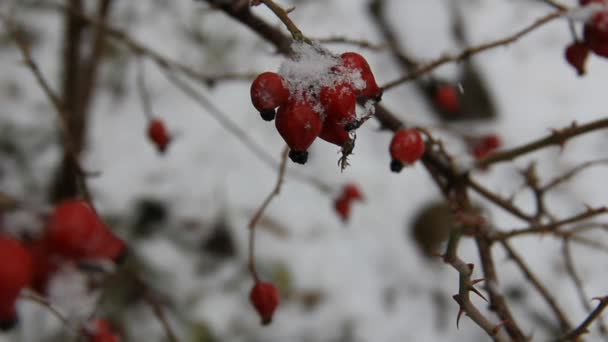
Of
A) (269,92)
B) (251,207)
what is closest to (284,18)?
(269,92)

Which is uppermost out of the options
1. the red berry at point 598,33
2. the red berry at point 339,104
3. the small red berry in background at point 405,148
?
the red berry at point 598,33

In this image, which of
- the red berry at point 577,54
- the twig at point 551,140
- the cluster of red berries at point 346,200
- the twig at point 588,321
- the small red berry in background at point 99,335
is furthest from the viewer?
the cluster of red berries at point 346,200

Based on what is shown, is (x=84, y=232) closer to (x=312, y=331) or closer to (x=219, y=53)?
(x=312, y=331)

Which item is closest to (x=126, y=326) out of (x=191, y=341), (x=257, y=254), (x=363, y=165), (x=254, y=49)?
(x=191, y=341)

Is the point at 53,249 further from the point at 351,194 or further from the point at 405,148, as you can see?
the point at 351,194

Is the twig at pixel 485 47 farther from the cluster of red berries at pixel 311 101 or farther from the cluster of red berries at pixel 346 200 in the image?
the cluster of red berries at pixel 346 200

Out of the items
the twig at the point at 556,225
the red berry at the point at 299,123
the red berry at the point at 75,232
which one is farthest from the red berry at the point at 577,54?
the red berry at the point at 75,232
